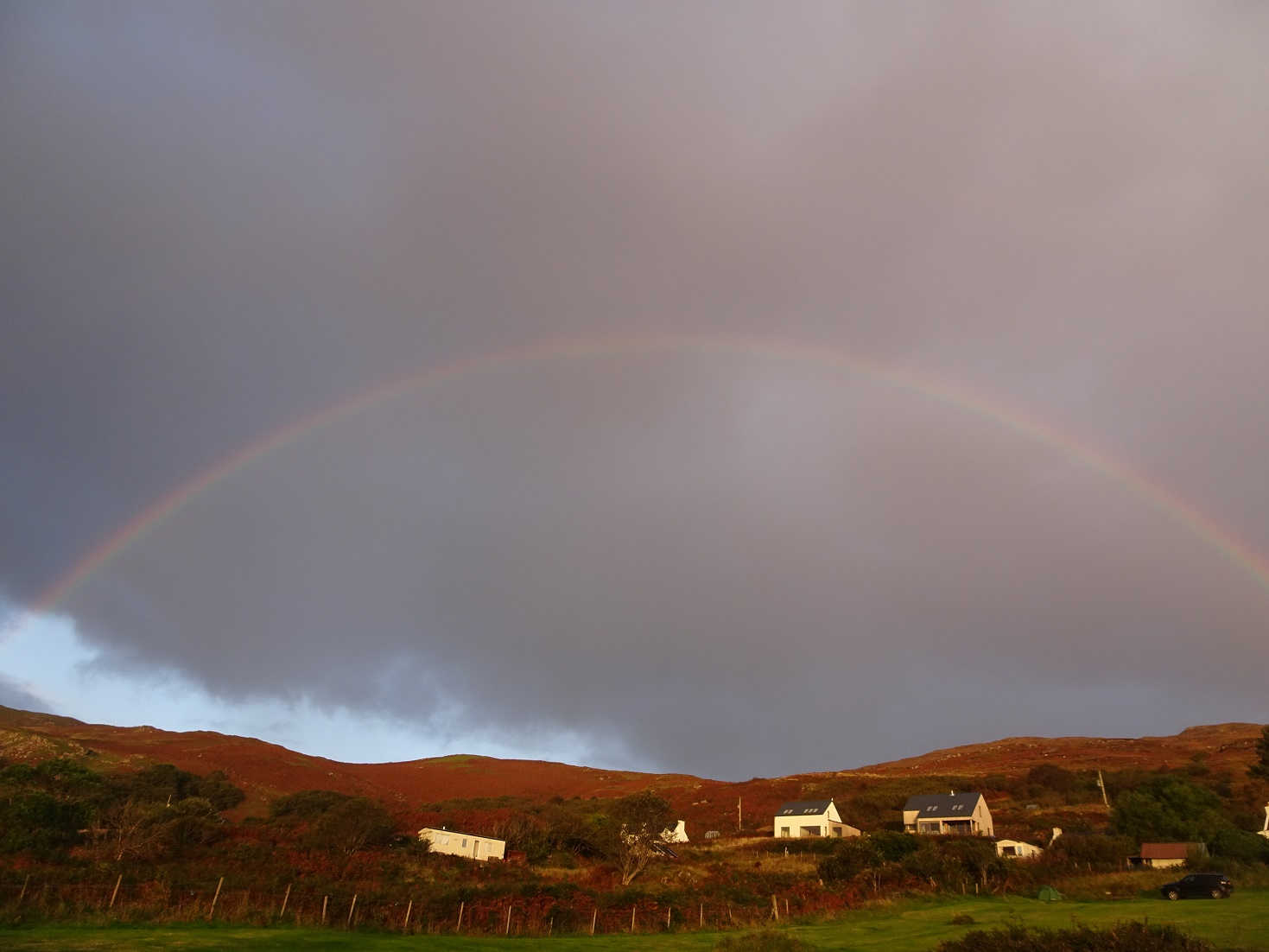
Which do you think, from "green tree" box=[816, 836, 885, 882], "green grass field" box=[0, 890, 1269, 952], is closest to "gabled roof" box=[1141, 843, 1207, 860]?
"green grass field" box=[0, 890, 1269, 952]

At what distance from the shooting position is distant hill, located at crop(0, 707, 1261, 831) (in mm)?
100562

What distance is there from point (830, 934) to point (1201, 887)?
1922 cm

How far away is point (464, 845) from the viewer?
198ft

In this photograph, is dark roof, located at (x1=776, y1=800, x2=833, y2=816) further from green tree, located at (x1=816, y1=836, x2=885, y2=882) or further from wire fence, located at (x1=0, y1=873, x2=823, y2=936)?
wire fence, located at (x1=0, y1=873, x2=823, y2=936)

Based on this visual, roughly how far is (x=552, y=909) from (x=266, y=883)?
45.9 ft

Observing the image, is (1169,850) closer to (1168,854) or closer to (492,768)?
(1168,854)

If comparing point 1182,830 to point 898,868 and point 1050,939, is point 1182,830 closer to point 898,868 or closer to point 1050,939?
point 898,868

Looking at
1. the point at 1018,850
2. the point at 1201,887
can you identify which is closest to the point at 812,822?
the point at 1018,850

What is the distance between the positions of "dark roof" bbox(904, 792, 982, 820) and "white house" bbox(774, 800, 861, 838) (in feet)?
22.8

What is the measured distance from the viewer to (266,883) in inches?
1519

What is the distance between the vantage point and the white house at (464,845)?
2370 inches

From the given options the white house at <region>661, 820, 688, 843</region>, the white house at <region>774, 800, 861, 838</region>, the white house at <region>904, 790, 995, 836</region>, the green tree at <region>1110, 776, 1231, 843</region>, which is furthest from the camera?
the white house at <region>774, 800, 861, 838</region>

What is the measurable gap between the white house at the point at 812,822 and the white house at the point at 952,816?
6419mm

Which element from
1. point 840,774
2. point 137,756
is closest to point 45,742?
point 137,756
